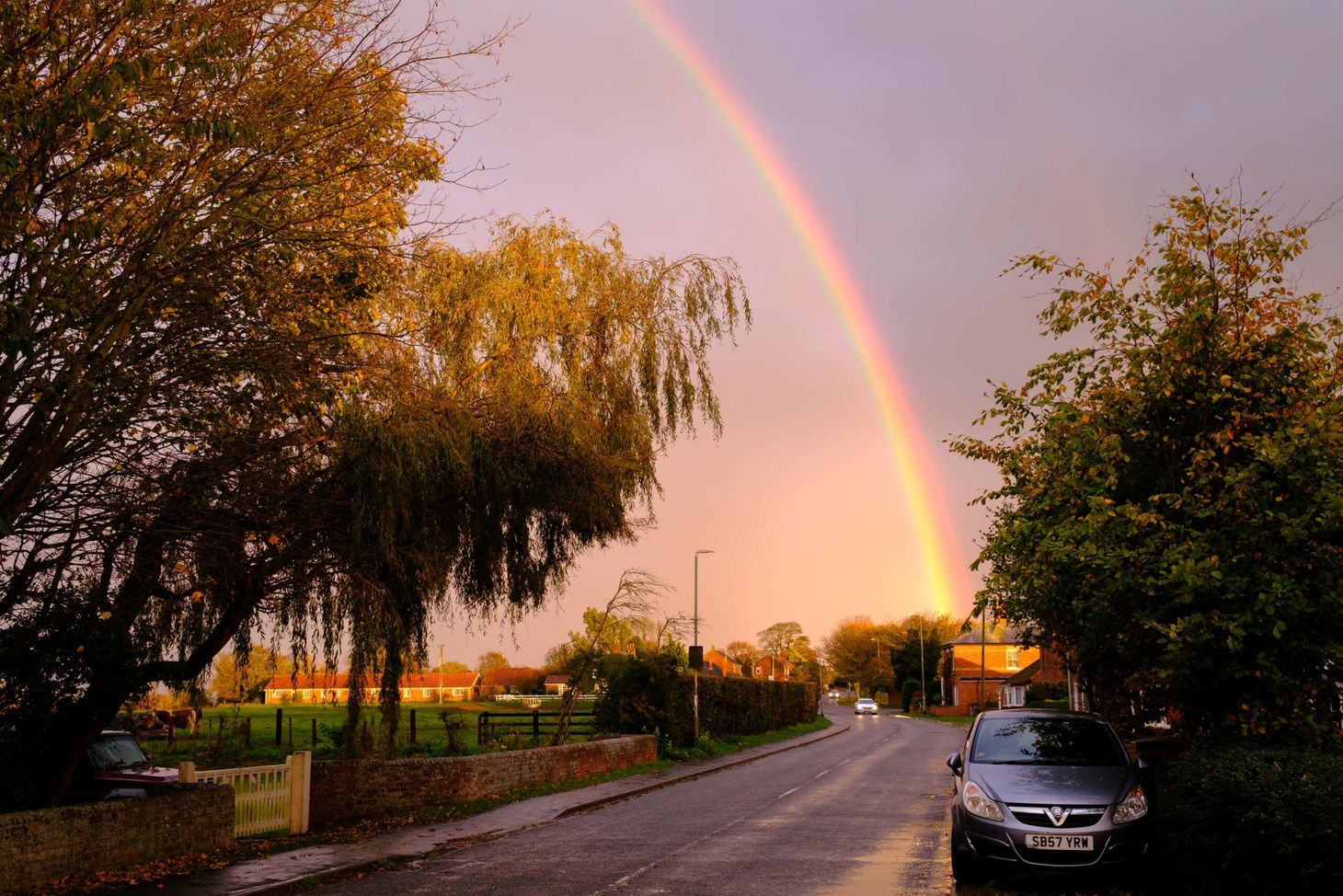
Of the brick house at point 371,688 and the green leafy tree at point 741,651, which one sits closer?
the brick house at point 371,688

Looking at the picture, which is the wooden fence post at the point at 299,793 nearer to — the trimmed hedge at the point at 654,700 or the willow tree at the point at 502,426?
the willow tree at the point at 502,426

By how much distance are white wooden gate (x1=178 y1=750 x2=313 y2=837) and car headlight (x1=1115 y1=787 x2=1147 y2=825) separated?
10339 mm

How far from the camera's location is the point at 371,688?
52.4 ft

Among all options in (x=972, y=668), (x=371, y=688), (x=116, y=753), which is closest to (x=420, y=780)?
(x=371, y=688)

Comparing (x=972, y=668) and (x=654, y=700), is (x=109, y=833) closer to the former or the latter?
(x=654, y=700)

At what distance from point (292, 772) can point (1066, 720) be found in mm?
10248

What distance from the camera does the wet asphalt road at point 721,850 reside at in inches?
420

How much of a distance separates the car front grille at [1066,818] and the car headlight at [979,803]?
0.57 feet

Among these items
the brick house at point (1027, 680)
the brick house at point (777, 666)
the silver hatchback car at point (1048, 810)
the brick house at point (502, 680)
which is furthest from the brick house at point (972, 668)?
the silver hatchback car at point (1048, 810)

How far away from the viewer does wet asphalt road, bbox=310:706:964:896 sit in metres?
10.7

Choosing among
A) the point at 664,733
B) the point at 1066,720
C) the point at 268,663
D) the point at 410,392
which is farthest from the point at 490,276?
the point at 664,733

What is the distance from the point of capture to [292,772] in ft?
49.1

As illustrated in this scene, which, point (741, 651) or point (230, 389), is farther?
point (741, 651)

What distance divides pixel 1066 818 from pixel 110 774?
12070 mm
